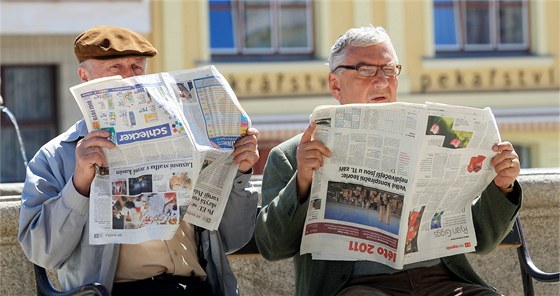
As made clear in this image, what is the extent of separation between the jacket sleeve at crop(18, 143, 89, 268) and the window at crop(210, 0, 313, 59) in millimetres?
12344

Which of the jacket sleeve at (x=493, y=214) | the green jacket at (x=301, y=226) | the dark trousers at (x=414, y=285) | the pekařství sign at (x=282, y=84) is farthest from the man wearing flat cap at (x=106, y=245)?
the pekařství sign at (x=282, y=84)

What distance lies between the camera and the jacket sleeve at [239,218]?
405cm

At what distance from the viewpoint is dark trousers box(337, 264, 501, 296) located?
155 inches

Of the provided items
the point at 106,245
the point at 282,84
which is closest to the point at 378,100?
the point at 106,245

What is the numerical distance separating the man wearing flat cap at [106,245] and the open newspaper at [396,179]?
0.87ft

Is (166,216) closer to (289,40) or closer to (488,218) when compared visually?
(488,218)

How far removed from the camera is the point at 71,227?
3779 mm

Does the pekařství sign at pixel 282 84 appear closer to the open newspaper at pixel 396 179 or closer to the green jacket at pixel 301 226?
the green jacket at pixel 301 226

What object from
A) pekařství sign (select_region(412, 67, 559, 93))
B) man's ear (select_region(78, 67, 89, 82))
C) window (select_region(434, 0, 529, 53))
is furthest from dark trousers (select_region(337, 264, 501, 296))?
window (select_region(434, 0, 529, 53))

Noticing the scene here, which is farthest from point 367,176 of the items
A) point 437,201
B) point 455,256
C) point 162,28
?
point 162,28

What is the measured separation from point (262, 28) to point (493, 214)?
1252 centimetres

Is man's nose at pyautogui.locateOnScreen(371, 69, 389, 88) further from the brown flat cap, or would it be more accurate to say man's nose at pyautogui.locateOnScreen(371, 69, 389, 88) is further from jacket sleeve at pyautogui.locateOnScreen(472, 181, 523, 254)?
the brown flat cap

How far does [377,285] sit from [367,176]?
38 centimetres

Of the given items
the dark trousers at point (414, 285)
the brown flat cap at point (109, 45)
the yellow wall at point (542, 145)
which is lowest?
the yellow wall at point (542, 145)
